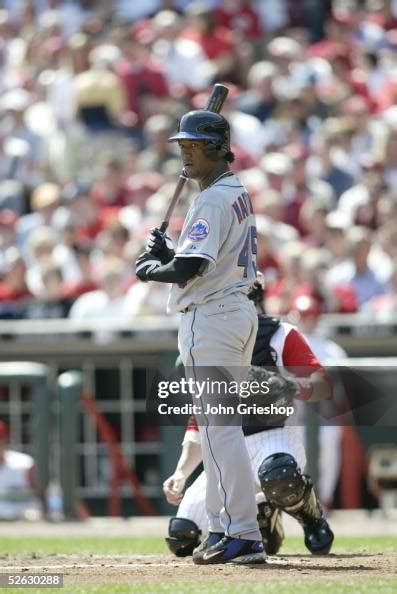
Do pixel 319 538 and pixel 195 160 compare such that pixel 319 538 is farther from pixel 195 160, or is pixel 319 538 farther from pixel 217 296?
pixel 195 160

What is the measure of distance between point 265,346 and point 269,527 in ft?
3.01

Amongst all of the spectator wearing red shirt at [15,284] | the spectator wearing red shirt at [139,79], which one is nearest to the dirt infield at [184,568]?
the spectator wearing red shirt at [15,284]

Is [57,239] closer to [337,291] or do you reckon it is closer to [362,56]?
[337,291]

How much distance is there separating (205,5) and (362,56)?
2.06 meters

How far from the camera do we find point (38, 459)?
1107 centimetres

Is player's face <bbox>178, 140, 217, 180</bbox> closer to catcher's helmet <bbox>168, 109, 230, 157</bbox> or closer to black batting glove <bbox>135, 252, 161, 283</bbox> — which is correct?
catcher's helmet <bbox>168, 109, 230, 157</bbox>

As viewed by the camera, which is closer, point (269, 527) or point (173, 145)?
point (269, 527)

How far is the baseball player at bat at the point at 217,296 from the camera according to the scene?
620 centimetres

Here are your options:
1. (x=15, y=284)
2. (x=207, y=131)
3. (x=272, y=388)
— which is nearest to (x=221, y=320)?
(x=272, y=388)

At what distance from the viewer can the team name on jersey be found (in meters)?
6.32

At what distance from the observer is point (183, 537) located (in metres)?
7.15

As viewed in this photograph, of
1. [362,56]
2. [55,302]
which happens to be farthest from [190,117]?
[362,56]

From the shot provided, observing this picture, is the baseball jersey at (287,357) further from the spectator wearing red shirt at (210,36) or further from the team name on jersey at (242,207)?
the spectator wearing red shirt at (210,36)

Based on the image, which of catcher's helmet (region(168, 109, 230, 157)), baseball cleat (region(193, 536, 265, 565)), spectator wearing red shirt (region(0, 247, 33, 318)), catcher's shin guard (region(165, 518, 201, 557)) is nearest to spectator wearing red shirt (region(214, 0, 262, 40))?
spectator wearing red shirt (region(0, 247, 33, 318))
